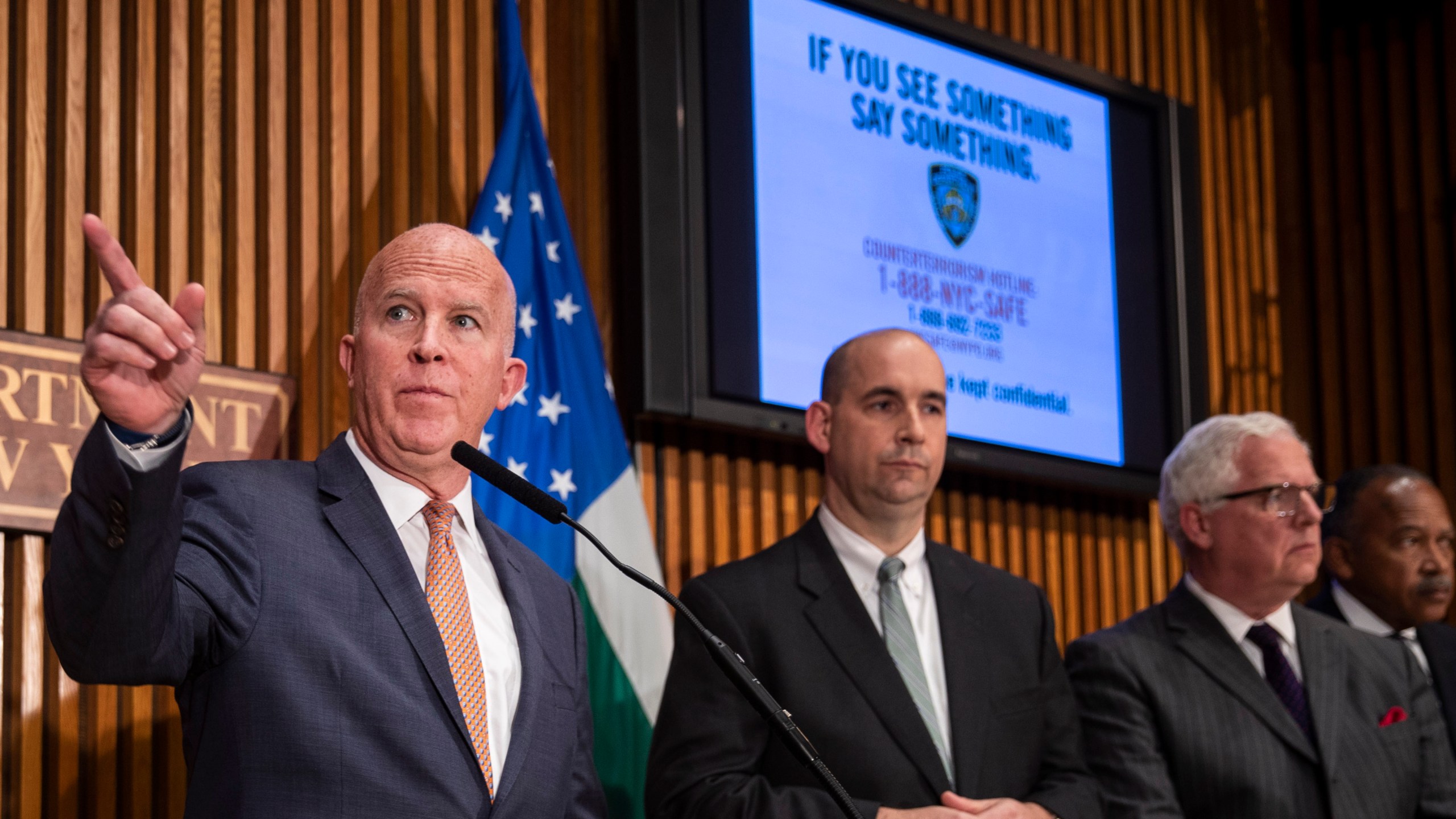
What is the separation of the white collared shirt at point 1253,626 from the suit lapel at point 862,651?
92 cm

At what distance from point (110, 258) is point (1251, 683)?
246 cm

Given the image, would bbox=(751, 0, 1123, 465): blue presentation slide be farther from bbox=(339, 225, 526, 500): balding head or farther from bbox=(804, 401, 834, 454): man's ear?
bbox=(339, 225, 526, 500): balding head

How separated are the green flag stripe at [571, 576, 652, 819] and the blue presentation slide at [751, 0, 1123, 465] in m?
0.74

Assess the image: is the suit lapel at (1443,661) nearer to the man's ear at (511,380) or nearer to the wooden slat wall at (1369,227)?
the wooden slat wall at (1369,227)

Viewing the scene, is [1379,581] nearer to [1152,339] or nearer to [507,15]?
[1152,339]

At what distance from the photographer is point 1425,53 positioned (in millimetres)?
5199

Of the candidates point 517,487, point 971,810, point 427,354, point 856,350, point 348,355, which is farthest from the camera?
point 856,350

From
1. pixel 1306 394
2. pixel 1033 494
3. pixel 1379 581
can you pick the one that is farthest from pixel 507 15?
pixel 1306 394

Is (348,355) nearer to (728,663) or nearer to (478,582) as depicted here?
(478,582)

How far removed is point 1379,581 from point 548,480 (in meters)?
Result: 2.23

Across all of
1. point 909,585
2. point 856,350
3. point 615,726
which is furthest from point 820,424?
point 615,726

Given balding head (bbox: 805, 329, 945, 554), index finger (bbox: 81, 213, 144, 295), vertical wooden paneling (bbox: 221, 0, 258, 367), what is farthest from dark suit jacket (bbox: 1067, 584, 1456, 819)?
index finger (bbox: 81, 213, 144, 295)

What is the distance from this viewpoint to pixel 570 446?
11.2ft

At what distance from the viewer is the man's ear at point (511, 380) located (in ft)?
7.66
